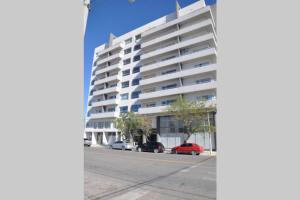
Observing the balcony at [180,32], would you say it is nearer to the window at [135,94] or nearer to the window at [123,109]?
the window at [135,94]

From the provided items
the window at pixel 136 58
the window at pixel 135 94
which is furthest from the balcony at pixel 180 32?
the window at pixel 135 94

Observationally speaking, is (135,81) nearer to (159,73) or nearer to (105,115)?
(159,73)

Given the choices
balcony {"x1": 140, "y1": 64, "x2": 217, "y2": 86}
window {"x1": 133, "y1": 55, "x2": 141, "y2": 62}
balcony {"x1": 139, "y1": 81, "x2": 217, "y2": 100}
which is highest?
window {"x1": 133, "y1": 55, "x2": 141, "y2": 62}

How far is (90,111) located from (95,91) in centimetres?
569

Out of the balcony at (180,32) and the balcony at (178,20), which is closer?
the balcony at (180,32)

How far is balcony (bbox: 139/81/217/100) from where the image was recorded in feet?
92.6

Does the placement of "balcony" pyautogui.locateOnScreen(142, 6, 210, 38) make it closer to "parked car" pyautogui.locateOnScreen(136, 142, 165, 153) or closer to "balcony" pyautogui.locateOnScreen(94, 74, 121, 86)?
"balcony" pyautogui.locateOnScreen(94, 74, 121, 86)

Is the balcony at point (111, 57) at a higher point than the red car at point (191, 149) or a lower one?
higher

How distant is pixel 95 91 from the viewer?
50.3 metres

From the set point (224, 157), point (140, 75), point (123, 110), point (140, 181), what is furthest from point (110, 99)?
point (224, 157)

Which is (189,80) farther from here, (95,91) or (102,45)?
(102,45)

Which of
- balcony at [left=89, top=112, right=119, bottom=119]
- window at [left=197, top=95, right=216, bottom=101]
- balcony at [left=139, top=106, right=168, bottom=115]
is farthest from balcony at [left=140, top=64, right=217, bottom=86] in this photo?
balcony at [left=89, top=112, right=119, bottom=119]

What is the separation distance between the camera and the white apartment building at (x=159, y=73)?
3067 cm

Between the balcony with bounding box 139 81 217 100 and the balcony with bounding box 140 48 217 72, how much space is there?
4781mm
